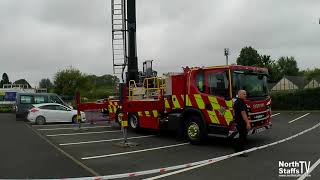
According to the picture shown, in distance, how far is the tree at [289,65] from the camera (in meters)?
128

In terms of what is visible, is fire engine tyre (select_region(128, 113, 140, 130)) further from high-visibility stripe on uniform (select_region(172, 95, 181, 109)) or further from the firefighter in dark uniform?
the firefighter in dark uniform

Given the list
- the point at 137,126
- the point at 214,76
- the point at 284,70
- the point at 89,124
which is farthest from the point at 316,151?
the point at 284,70

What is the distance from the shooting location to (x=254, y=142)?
50.5 feet

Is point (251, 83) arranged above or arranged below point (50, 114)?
above

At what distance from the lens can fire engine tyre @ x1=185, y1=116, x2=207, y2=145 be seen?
581 inches

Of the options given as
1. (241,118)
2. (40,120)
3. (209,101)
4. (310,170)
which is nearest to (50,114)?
(40,120)

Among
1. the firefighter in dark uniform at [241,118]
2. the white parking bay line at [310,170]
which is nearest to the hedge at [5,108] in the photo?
the firefighter in dark uniform at [241,118]

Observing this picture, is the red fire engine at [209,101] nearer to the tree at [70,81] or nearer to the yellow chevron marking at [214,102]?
the yellow chevron marking at [214,102]

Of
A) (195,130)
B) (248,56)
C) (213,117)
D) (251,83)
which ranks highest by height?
(248,56)

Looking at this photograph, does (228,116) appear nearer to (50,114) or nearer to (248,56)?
(50,114)

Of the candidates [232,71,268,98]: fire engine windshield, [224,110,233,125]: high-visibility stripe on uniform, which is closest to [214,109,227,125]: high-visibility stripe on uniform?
[224,110,233,125]: high-visibility stripe on uniform

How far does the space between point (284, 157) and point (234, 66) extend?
11.0 feet

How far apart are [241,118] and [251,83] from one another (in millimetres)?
2482

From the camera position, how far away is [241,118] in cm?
1231
